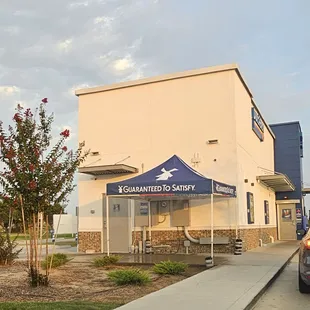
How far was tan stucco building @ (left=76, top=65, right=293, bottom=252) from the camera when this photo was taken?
19.4m

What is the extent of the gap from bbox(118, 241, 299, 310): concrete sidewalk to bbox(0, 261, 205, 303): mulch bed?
1.97 ft

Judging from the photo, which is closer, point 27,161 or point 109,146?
point 27,161

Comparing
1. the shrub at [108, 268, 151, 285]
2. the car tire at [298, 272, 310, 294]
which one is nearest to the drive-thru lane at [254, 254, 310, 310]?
the car tire at [298, 272, 310, 294]

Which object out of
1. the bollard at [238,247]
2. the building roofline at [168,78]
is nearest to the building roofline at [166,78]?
the building roofline at [168,78]

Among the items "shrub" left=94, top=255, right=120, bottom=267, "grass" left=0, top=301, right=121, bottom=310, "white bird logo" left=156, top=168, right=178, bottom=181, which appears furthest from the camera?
"white bird logo" left=156, top=168, right=178, bottom=181

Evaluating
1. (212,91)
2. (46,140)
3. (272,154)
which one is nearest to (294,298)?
(46,140)

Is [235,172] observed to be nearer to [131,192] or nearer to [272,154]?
[131,192]

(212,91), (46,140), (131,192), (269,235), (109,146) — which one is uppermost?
(212,91)

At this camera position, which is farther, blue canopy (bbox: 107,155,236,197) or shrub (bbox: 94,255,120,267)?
blue canopy (bbox: 107,155,236,197)

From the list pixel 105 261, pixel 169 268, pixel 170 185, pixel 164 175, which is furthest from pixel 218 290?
pixel 164 175

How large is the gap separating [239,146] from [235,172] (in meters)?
1.36

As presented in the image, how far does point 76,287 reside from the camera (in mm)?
10414

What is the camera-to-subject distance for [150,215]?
20125mm

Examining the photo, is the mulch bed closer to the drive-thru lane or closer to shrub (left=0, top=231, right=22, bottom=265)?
shrub (left=0, top=231, right=22, bottom=265)
